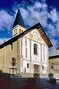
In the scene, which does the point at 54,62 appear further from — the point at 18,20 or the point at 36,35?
the point at 18,20

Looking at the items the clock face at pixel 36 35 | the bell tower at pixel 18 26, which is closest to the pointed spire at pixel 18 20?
the bell tower at pixel 18 26

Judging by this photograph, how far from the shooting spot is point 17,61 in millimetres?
25656

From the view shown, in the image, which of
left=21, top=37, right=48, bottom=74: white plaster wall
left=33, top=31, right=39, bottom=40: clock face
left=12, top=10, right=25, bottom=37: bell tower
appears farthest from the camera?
left=12, top=10, right=25, bottom=37: bell tower

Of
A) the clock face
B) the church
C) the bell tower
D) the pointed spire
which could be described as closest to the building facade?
the church

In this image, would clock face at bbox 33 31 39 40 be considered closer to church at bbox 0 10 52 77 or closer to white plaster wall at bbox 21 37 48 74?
church at bbox 0 10 52 77

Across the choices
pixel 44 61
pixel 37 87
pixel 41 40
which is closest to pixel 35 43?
pixel 41 40

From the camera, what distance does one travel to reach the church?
1011 inches

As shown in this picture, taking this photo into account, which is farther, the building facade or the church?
the building facade

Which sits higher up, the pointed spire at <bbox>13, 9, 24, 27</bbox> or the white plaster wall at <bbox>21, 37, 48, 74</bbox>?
the pointed spire at <bbox>13, 9, 24, 27</bbox>

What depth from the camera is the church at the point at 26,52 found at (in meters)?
25.7

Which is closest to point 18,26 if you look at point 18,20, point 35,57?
point 18,20

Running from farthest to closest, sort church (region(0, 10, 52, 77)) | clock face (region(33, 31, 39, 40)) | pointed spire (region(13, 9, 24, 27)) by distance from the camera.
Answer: pointed spire (region(13, 9, 24, 27))
clock face (region(33, 31, 39, 40))
church (region(0, 10, 52, 77))

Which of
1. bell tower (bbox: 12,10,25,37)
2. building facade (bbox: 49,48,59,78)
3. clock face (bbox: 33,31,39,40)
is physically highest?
bell tower (bbox: 12,10,25,37)

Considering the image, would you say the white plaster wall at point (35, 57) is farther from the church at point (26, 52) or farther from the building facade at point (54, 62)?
the building facade at point (54, 62)
